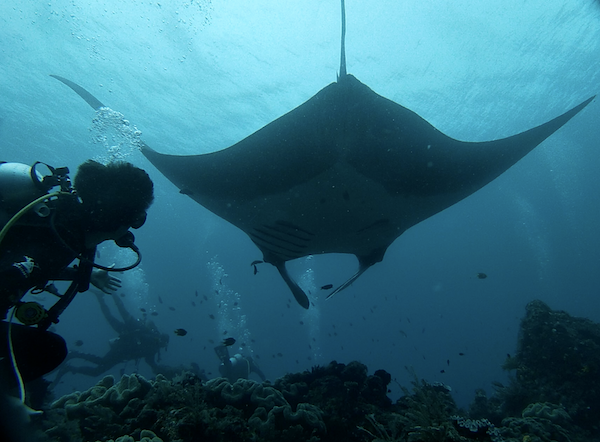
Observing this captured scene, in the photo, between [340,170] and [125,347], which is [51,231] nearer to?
[340,170]

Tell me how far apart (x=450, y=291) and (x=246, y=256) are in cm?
4746

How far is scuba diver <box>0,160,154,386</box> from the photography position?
74.3 inches

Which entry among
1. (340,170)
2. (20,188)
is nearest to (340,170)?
(340,170)

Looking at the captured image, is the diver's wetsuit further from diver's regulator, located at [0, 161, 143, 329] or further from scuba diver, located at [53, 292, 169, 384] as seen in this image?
scuba diver, located at [53, 292, 169, 384]

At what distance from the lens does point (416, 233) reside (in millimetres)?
54344

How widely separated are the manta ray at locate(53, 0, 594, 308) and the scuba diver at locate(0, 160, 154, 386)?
146 centimetres

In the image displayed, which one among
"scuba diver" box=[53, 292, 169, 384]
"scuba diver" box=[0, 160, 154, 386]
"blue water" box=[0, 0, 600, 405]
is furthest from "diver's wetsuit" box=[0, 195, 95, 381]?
"scuba diver" box=[53, 292, 169, 384]

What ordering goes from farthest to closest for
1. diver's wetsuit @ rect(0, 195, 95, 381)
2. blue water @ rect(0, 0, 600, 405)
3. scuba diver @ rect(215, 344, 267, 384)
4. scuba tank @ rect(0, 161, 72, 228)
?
1. blue water @ rect(0, 0, 600, 405)
2. scuba diver @ rect(215, 344, 267, 384)
3. scuba tank @ rect(0, 161, 72, 228)
4. diver's wetsuit @ rect(0, 195, 95, 381)

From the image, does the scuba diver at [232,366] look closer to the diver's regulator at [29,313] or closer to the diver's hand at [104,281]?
the diver's hand at [104,281]

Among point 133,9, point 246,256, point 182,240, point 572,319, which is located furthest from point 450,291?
point 133,9

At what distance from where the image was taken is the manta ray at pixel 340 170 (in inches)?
122

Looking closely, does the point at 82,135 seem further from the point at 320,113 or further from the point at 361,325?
the point at 361,325

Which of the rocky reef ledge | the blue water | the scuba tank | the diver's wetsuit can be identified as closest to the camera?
the diver's wetsuit

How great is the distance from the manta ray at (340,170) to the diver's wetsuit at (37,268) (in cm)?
176
